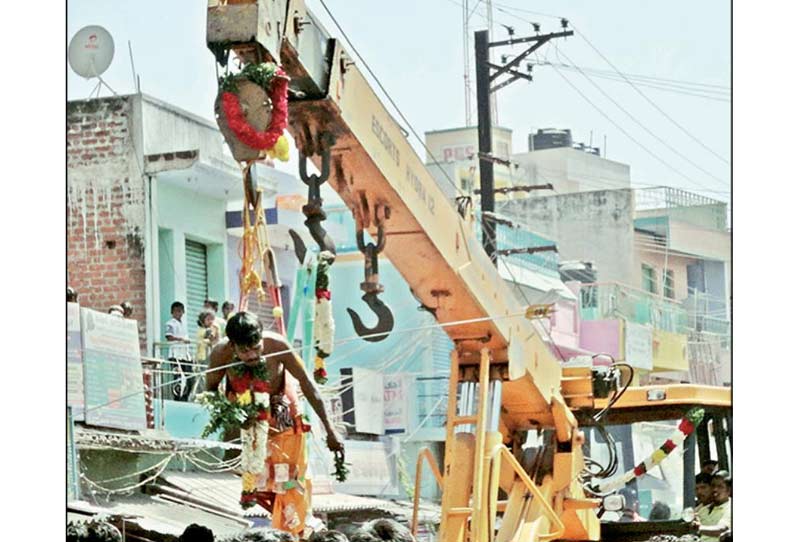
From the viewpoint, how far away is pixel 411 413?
705 cm

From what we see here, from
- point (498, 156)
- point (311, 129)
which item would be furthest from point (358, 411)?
point (311, 129)

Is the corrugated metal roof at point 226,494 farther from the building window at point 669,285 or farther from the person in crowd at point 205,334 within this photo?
the building window at point 669,285

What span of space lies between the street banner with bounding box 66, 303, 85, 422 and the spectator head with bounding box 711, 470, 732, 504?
223 centimetres

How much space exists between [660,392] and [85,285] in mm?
2086

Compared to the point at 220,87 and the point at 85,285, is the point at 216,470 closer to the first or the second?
the point at 85,285

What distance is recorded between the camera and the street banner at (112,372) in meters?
6.11

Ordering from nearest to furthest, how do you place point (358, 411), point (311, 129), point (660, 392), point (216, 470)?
point (311, 129), point (660, 392), point (216, 470), point (358, 411)

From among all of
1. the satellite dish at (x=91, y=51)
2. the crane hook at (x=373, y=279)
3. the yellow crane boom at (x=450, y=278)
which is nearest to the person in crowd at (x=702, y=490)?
the yellow crane boom at (x=450, y=278)

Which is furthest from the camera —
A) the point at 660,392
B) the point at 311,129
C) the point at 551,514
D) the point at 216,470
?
the point at 216,470

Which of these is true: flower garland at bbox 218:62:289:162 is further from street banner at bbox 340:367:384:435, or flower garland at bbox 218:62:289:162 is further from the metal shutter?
street banner at bbox 340:367:384:435

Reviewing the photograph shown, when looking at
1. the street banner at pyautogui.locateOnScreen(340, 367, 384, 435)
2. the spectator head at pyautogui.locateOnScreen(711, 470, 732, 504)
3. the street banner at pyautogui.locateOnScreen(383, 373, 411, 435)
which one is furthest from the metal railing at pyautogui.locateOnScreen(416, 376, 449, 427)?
the spectator head at pyautogui.locateOnScreen(711, 470, 732, 504)

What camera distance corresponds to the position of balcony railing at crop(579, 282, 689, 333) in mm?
5883

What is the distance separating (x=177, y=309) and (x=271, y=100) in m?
2.36

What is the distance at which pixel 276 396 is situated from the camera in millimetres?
4656
